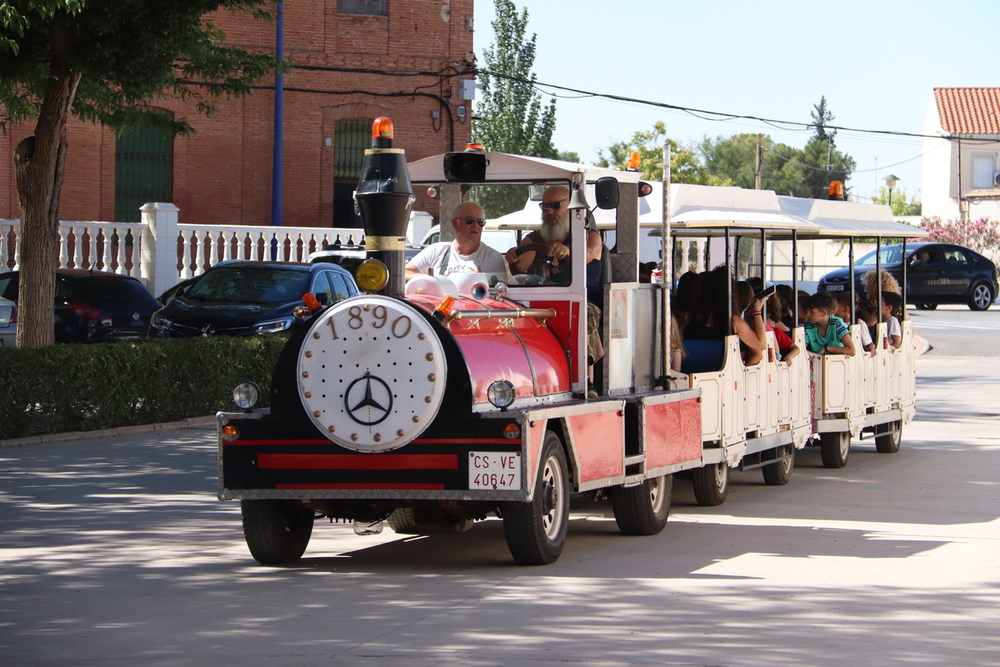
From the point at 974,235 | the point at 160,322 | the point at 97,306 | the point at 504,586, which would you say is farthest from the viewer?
the point at 974,235

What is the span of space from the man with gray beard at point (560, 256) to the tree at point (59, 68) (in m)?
6.26

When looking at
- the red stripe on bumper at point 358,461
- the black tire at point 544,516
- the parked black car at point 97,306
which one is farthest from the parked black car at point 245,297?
the red stripe on bumper at point 358,461

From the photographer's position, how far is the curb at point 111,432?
46.6 feet

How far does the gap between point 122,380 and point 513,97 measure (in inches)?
1324

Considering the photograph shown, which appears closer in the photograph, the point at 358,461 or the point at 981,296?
the point at 358,461

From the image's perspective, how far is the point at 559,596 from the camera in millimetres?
7570

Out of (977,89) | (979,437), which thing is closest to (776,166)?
(977,89)

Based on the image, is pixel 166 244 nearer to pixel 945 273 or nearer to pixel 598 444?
pixel 598 444

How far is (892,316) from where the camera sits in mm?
15945

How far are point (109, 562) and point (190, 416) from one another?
26.3 feet

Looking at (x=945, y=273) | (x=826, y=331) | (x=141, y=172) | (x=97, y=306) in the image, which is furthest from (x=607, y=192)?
(x=945, y=273)

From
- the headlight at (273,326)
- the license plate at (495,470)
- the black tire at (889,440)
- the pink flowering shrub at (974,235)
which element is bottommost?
the black tire at (889,440)

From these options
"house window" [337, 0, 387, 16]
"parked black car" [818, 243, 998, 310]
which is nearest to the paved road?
"house window" [337, 0, 387, 16]

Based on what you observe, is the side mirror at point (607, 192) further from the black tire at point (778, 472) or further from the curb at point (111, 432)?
the curb at point (111, 432)
